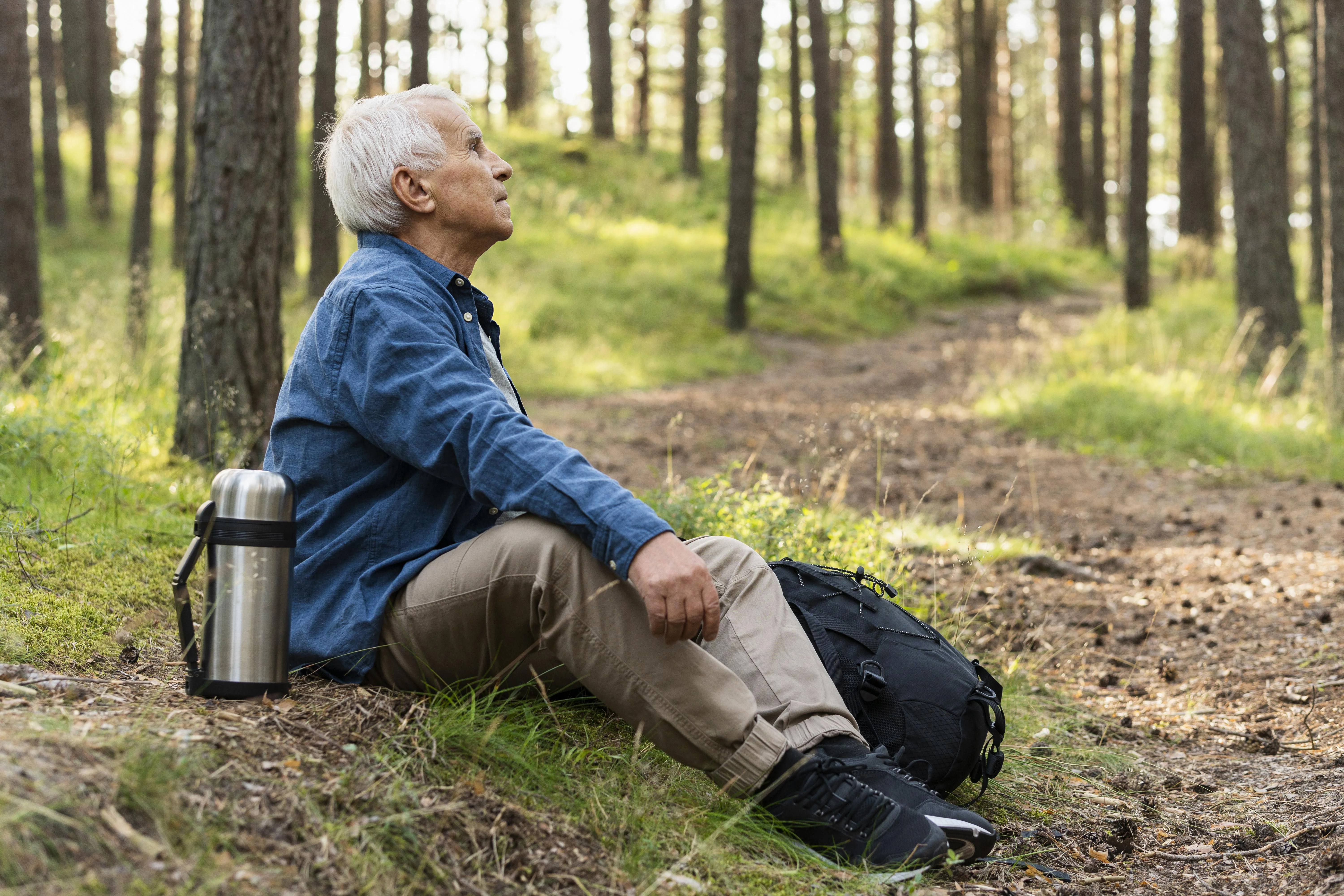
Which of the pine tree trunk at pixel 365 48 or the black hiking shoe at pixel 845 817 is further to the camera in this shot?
the pine tree trunk at pixel 365 48

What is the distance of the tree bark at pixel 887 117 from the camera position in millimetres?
21688

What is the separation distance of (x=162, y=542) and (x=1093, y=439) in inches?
278

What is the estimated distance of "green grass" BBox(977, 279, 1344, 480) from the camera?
7.69 meters

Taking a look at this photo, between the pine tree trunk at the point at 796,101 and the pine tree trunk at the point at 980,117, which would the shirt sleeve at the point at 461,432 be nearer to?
the pine tree trunk at the point at 980,117

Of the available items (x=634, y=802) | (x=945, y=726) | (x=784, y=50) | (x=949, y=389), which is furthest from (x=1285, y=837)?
(x=784, y=50)

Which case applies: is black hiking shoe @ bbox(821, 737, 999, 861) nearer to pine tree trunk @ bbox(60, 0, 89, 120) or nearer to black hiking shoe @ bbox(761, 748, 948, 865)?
black hiking shoe @ bbox(761, 748, 948, 865)

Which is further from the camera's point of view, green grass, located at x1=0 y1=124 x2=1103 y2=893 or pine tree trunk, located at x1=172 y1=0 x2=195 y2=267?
pine tree trunk, located at x1=172 y1=0 x2=195 y2=267

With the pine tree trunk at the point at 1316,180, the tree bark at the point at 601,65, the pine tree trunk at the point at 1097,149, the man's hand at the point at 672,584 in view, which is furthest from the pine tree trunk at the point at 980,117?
the man's hand at the point at 672,584

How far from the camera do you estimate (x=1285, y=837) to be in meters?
2.63

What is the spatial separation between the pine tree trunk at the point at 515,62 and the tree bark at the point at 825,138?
38.7 ft

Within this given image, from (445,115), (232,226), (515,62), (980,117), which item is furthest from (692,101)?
(445,115)

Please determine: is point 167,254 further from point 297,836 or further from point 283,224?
point 297,836

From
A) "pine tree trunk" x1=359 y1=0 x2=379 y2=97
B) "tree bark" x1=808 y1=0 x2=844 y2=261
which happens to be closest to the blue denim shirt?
"pine tree trunk" x1=359 y1=0 x2=379 y2=97

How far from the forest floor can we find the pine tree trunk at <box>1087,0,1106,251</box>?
18369 millimetres
